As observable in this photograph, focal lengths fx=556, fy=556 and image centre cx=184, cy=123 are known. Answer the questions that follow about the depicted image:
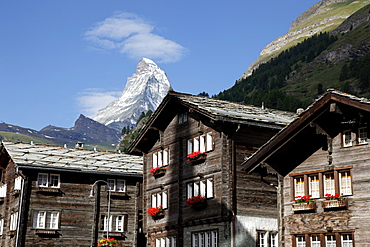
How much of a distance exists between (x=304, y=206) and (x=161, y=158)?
18271mm

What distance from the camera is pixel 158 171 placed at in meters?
43.2

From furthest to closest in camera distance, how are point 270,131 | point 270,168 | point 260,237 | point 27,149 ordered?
point 27,149 → point 270,131 → point 260,237 → point 270,168

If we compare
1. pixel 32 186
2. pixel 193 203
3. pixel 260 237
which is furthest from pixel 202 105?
pixel 32 186

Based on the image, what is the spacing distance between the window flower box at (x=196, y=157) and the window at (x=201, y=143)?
439 millimetres

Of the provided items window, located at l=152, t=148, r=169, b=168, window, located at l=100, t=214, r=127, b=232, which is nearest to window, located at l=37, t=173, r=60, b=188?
window, located at l=100, t=214, r=127, b=232

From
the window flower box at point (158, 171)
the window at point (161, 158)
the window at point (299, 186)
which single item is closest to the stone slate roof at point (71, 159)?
the window at point (161, 158)

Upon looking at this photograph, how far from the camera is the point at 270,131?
127ft

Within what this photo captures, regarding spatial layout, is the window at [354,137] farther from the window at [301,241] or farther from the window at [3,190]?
the window at [3,190]

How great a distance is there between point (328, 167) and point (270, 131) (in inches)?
469

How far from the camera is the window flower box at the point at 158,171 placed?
4269 centimetres

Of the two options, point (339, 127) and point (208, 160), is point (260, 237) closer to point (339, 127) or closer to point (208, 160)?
point (208, 160)

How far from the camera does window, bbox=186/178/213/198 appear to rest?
37.6m

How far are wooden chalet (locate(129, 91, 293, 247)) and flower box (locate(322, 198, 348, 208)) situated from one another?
20.8 feet

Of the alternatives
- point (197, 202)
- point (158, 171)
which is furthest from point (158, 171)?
point (197, 202)
